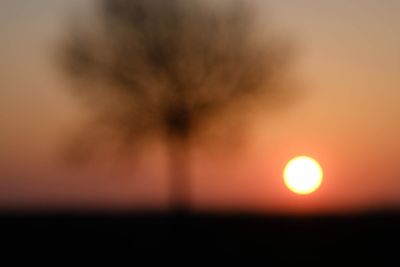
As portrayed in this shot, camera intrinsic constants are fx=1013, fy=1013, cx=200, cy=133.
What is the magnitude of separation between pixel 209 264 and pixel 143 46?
1794 cm

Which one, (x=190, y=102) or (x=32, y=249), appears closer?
(x=32, y=249)

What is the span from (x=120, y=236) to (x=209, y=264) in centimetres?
480

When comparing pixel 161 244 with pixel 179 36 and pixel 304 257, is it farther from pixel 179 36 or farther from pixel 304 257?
pixel 179 36

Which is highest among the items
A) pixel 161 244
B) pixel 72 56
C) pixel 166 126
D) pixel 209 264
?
pixel 72 56

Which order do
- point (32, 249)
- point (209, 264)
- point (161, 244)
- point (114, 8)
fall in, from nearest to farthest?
point (209, 264) < point (32, 249) < point (161, 244) < point (114, 8)

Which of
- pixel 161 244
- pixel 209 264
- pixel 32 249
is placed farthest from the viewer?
pixel 161 244

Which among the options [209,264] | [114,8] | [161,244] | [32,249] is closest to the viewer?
[209,264]

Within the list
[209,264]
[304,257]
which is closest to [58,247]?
[209,264]

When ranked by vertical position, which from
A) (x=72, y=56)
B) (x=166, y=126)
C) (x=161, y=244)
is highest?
(x=72, y=56)

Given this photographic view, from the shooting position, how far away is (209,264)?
1542cm

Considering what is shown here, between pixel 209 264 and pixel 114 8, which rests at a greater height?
pixel 114 8

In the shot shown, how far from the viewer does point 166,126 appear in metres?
33.0

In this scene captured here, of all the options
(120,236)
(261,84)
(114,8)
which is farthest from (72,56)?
(120,236)

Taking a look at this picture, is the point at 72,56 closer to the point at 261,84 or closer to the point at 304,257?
the point at 261,84
